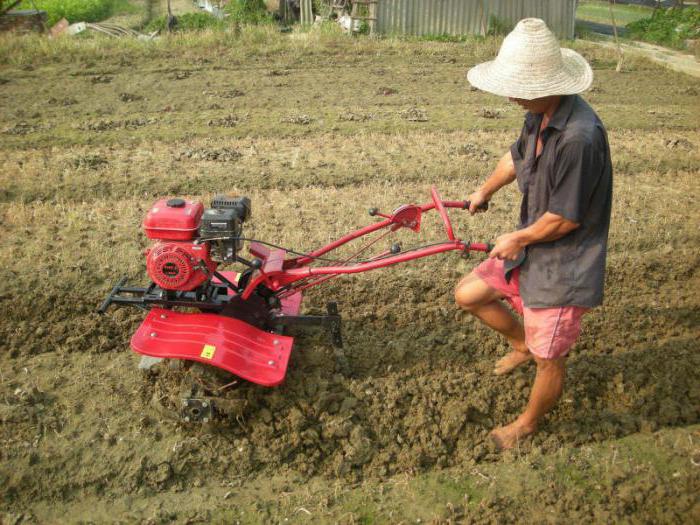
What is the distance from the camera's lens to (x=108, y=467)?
319 centimetres

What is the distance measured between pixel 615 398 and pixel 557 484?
0.84 meters

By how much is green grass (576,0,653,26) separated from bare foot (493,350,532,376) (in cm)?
2161

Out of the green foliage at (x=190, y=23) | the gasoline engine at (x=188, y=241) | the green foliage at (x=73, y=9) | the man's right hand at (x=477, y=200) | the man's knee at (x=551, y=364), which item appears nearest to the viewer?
the man's knee at (x=551, y=364)

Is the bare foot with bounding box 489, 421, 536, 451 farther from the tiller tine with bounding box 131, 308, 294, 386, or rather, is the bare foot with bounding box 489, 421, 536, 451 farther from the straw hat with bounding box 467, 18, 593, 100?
the straw hat with bounding box 467, 18, 593, 100

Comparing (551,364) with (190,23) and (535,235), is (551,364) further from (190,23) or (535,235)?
(190,23)

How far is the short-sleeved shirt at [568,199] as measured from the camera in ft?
8.70

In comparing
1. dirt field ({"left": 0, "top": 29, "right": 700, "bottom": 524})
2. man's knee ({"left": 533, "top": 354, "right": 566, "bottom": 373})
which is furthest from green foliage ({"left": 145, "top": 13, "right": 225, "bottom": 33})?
man's knee ({"left": 533, "top": 354, "right": 566, "bottom": 373})

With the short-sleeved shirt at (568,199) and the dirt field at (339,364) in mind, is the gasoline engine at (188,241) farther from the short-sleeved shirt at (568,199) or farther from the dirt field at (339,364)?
the short-sleeved shirt at (568,199)

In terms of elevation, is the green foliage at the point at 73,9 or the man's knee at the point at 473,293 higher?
the man's knee at the point at 473,293

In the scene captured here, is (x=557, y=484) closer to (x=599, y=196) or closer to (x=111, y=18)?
(x=599, y=196)

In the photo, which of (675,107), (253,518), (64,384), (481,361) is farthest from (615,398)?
(675,107)

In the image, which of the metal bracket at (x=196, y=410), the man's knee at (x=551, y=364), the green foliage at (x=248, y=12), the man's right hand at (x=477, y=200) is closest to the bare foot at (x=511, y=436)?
the man's knee at (x=551, y=364)

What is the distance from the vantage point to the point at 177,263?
Answer: 3299mm

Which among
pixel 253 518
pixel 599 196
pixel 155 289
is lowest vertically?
pixel 253 518
